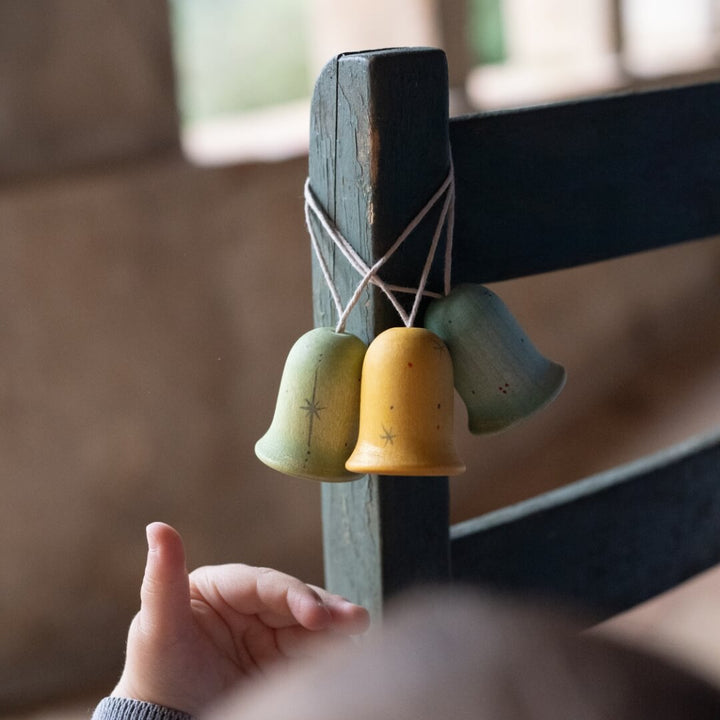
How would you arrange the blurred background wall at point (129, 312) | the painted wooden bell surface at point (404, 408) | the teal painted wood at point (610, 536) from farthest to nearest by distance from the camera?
the blurred background wall at point (129, 312)
the teal painted wood at point (610, 536)
the painted wooden bell surface at point (404, 408)

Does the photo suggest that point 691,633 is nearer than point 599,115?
No

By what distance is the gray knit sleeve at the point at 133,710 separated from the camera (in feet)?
2.32

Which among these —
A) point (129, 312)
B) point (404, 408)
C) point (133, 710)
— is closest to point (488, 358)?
point (404, 408)

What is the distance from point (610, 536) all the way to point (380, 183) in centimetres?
35

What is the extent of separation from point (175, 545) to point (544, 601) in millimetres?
274

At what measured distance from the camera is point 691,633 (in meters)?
1.23

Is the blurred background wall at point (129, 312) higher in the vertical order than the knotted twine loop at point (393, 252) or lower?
lower

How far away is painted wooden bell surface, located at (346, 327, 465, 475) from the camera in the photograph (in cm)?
62

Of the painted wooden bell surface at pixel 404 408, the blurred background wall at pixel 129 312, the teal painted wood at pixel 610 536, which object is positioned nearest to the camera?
the painted wooden bell surface at pixel 404 408

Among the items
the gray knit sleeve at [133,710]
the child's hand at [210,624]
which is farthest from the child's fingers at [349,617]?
the gray knit sleeve at [133,710]

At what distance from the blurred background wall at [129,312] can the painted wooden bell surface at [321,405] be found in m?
1.65

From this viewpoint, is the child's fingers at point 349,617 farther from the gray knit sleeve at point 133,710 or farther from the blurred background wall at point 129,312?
the blurred background wall at point 129,312

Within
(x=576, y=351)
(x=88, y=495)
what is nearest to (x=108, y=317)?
(x=88, y=495)

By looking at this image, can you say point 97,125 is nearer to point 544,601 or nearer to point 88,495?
point 88,495
